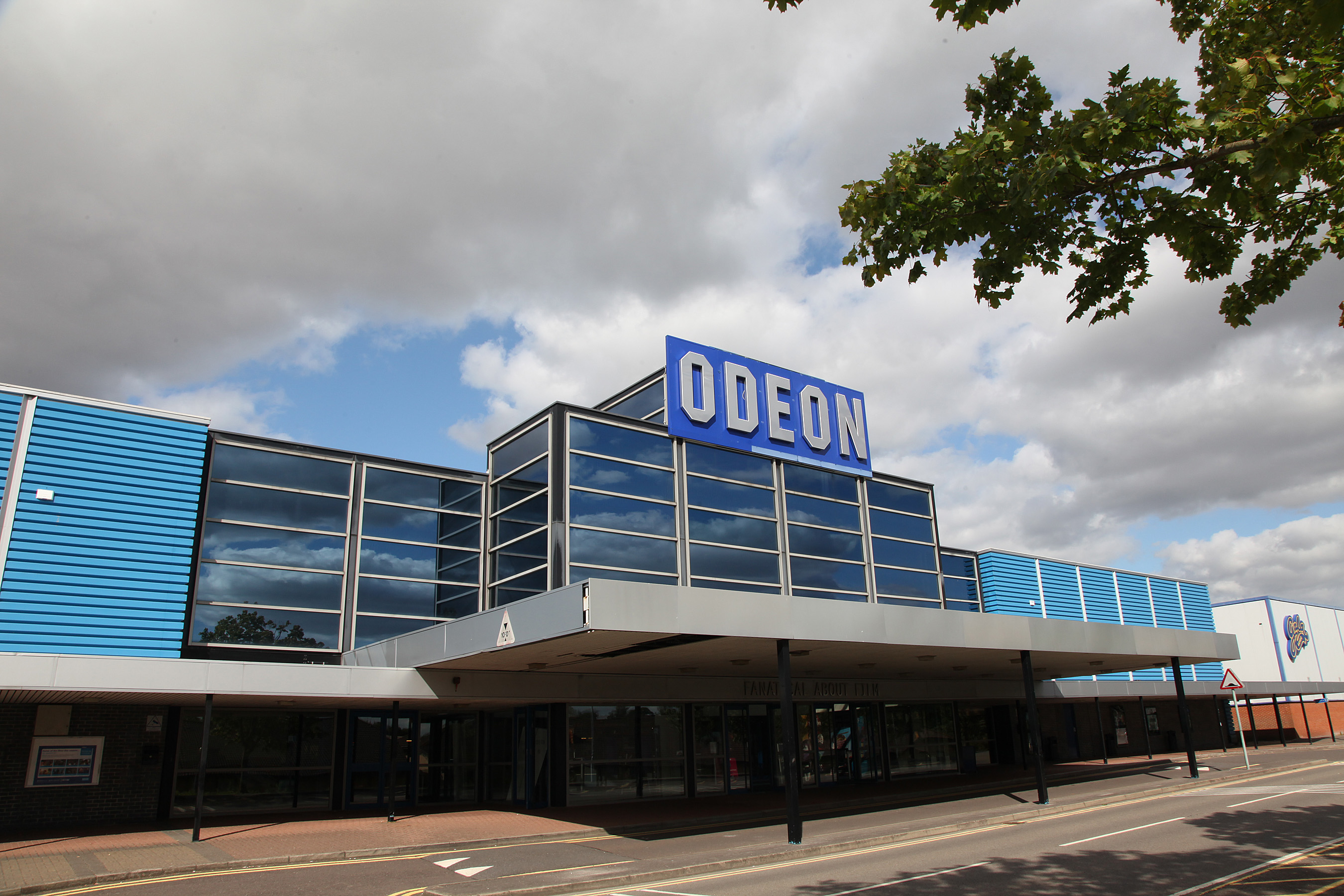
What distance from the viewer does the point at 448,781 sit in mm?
23062

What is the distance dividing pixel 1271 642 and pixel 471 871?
181 feet

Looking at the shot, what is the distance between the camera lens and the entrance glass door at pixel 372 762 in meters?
21.1

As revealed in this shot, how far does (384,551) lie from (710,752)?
10.2m

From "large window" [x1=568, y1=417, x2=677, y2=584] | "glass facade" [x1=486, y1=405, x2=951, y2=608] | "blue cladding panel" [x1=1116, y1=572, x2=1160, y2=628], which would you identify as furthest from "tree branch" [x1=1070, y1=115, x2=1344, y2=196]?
"blue cladding panel" [x1=1116, y1=572, x2=1160, y2=628]

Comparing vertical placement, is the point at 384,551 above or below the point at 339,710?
above

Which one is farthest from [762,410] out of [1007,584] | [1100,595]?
[1100,595]

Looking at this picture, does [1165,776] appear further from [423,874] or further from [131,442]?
[131,442]

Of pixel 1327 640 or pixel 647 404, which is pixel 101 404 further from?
pixel 1327 640

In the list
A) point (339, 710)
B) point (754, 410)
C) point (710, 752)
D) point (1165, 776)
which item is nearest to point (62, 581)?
point (339, 710)

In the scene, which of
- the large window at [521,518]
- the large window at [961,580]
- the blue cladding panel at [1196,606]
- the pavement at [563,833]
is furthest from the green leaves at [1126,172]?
the blue cladding panel at [1196,606]

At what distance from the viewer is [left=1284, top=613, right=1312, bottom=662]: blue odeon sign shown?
2055 inches

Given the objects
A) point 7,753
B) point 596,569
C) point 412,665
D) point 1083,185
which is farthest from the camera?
point 596,569

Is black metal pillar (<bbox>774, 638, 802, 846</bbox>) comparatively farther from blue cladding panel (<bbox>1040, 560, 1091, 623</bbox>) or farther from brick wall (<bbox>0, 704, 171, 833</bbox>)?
blue cladding panel (<bbox>1040, 560, 1091, 623</bbox>)

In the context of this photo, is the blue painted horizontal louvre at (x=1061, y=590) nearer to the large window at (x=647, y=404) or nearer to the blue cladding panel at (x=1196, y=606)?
the blue cladding panel at (x=1196, y=606)
